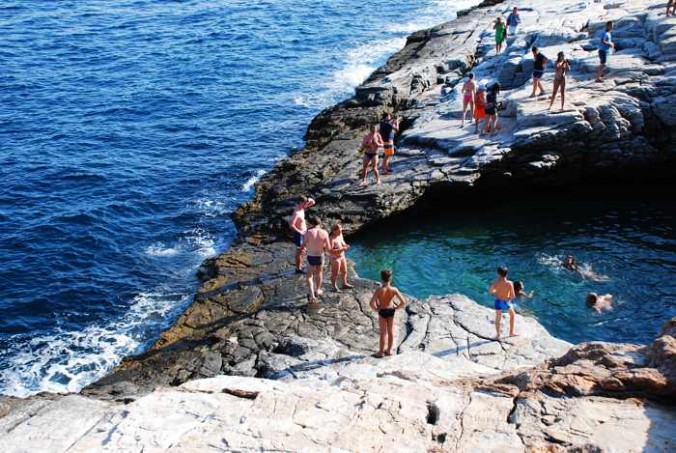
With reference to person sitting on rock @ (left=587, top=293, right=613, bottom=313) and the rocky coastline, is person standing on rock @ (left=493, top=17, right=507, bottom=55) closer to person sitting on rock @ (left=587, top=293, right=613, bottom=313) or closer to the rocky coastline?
the rocky coastline

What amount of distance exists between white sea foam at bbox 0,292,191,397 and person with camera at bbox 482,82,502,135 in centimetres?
1345

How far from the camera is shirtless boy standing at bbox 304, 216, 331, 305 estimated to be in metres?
18.3

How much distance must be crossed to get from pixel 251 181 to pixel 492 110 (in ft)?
38.2

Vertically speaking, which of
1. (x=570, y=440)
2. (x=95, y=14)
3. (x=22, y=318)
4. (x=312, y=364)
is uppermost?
(x=95, y=14)

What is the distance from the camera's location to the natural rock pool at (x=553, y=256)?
19484mm

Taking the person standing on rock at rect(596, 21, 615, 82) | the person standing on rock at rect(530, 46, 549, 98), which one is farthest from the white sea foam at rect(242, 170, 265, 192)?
the person standing on rock at rect(596, 21, 615, 82)

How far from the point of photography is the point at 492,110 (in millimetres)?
25891

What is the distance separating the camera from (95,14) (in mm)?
60469

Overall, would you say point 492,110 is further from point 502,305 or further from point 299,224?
point 502,305

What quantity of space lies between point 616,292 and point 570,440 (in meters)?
11.6

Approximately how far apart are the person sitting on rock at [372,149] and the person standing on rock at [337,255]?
6184 mm

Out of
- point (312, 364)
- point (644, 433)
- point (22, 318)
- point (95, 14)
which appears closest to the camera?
point (644, 433)

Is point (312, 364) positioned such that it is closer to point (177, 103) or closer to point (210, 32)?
point (177, 103)

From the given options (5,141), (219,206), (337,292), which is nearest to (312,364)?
(337,292)
